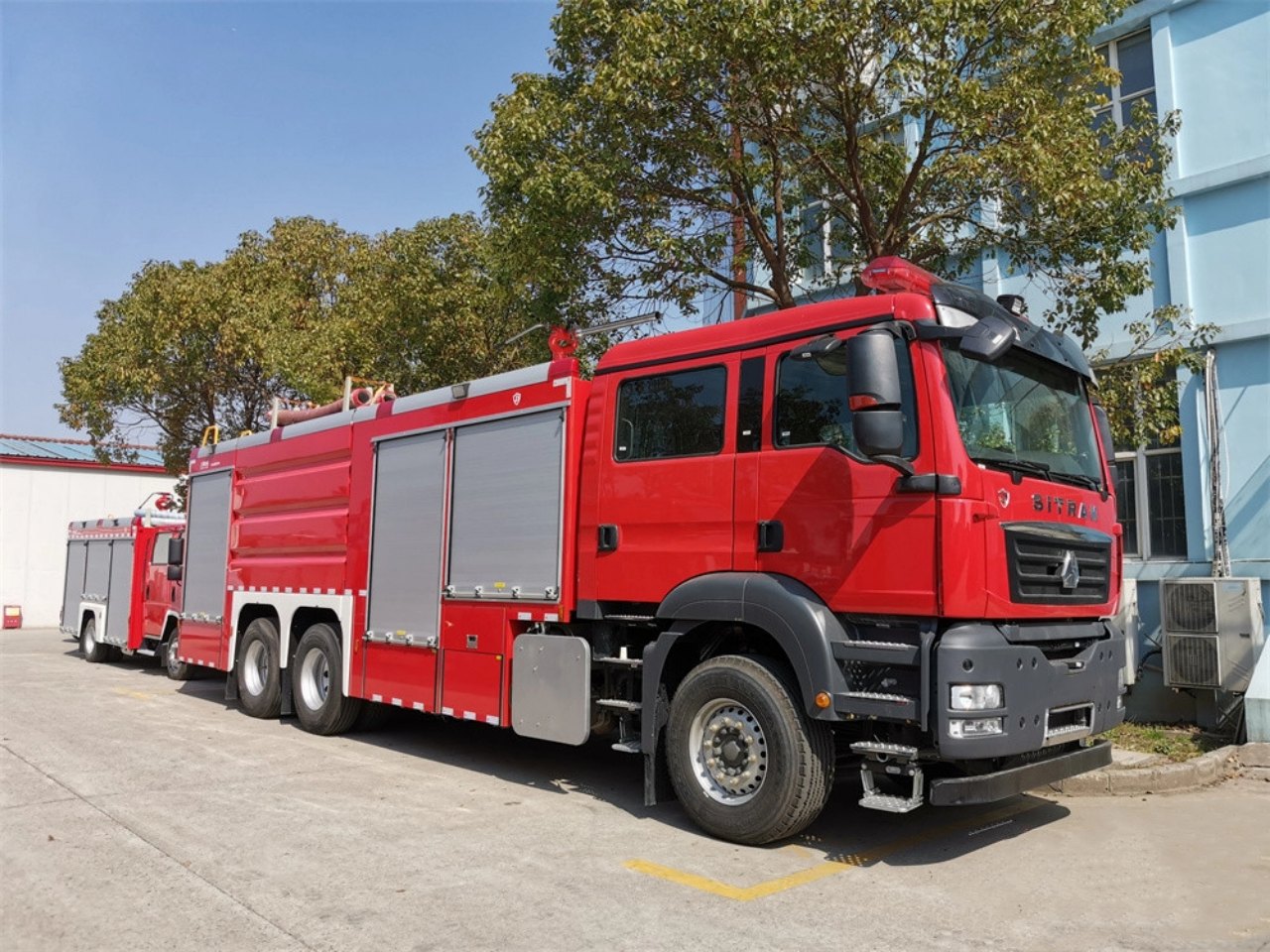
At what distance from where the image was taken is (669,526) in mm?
6391

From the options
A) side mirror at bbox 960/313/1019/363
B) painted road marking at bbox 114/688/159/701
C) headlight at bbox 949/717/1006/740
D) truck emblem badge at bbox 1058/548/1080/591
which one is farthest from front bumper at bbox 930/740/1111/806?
painted road marking at bbox 114/688/159/701

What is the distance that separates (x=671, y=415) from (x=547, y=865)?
2.82m

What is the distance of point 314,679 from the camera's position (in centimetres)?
Answer: 986

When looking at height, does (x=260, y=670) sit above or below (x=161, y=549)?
below

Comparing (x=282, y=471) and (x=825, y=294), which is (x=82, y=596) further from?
(x=825, y=294)

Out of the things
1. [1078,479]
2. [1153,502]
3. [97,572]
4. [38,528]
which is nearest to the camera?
[1078,479]

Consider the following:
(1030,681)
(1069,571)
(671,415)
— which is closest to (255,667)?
(671,415)

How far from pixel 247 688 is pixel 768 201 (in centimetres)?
772

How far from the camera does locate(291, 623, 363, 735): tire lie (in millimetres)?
9422

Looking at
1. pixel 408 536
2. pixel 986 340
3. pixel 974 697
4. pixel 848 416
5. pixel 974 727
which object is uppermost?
pixel 986 340

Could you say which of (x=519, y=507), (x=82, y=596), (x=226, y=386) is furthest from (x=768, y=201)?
(x=82, y=596)

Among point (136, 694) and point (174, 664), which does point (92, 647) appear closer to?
point (174, 664)

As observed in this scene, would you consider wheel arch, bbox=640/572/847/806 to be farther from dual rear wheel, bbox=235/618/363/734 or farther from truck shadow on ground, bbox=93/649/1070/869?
dual rear wheel, bbox=235/618/363/734

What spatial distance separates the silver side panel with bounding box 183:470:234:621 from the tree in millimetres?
4557
